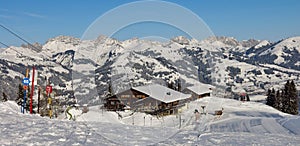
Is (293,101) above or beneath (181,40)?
beneath

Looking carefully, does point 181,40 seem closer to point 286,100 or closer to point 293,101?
point 293,101

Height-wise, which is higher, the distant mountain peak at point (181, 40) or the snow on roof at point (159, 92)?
the distant mountain peak at point (181, 40)

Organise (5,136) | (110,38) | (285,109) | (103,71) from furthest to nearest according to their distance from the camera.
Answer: (285,109)
(5,136)
(103,71)
(110,38)

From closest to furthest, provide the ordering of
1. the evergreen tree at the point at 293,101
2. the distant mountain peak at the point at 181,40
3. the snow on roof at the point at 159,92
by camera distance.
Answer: the distant mountain peak at the point at 181,40
the snow on roof at the point at 159,92
the evergreen tree at the point at 293,101

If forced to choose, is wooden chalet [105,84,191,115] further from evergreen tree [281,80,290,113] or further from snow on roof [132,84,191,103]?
evergreen tree [281,80,290,113]

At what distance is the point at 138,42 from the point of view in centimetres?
638

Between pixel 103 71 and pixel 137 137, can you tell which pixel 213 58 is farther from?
pixel 137 137

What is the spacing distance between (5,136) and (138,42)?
3.95 metres

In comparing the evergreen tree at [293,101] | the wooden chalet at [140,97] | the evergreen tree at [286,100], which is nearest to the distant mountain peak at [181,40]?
the wooden chalet at [140,97]

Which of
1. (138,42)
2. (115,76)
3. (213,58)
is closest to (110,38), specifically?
(138,42)

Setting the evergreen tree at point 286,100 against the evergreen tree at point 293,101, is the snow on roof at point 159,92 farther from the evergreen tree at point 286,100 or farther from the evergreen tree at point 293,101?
the evergreen tree at point 286,100

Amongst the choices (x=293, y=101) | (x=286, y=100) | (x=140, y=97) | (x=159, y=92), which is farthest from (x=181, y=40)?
(x=286, y=100)

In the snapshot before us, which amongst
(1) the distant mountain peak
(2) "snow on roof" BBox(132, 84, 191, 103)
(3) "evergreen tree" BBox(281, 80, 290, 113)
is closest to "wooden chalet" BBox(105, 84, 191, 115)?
(2) "snow on roof" BBox(132, 84, 191, 103)

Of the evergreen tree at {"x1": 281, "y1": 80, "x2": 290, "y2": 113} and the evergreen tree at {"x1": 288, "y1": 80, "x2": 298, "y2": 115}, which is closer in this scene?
the evergreen tree at {"x1": 288, "y1": 80, "x2": 298, "y2": 115}
